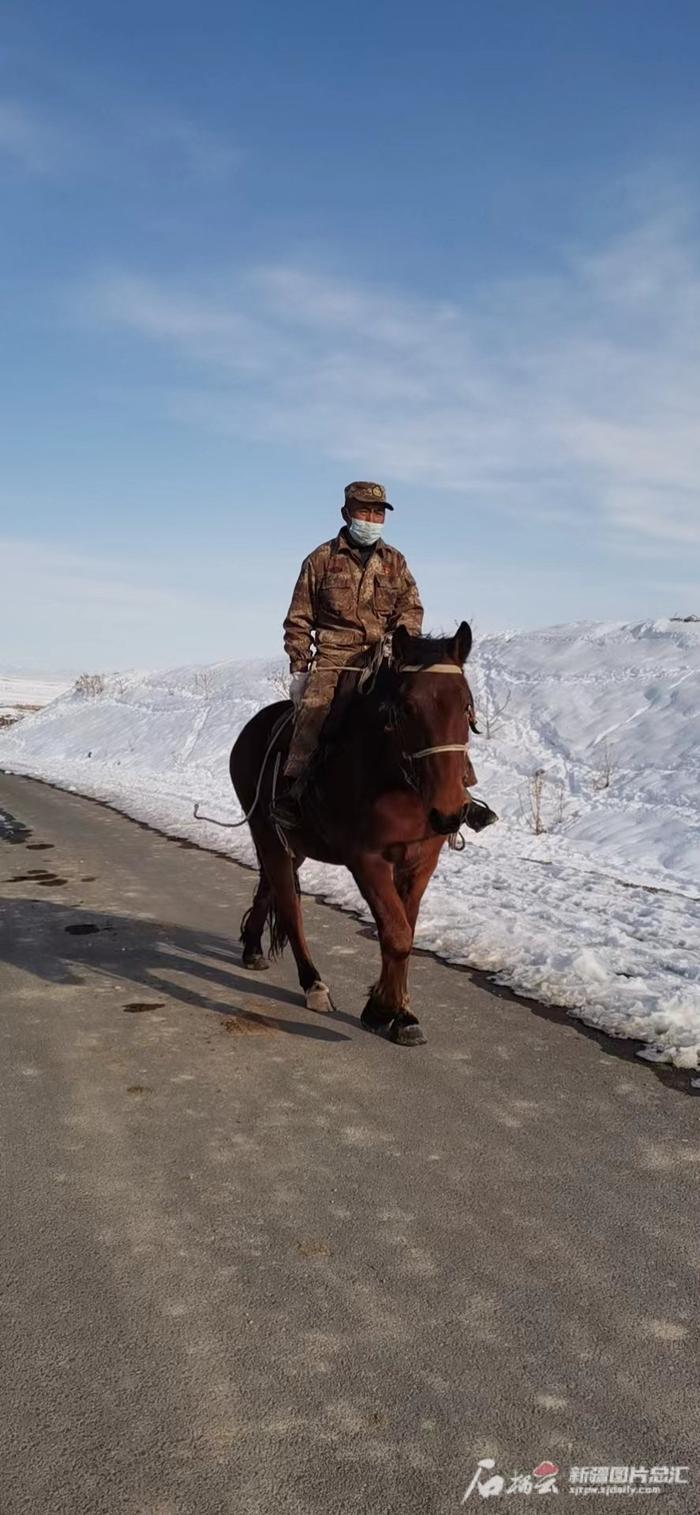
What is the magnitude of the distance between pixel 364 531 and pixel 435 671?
1.52 metres

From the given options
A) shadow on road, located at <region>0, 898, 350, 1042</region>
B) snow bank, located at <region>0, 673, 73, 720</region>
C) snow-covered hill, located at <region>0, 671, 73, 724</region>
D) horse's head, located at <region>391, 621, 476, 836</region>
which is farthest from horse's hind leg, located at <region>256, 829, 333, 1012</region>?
snow bank, located at <region>0, 673, 73, 720</region>

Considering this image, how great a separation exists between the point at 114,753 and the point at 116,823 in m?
24.6

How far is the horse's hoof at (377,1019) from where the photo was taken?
4836 millimetres

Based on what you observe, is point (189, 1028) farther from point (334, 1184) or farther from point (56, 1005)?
point (334, 1184)

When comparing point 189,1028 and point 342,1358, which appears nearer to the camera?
point 342,1358

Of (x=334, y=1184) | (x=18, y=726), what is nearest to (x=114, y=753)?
(x=18, y=726)

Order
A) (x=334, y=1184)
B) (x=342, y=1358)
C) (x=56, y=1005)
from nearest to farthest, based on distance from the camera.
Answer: (x=342, y=1358) < (x=334, y=1184) < (x=56, y=1005)

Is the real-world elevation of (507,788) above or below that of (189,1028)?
above

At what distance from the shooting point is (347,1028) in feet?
16.6

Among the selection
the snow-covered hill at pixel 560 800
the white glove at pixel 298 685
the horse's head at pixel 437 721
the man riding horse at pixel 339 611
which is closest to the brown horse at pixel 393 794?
the horse's head at pixel 437 721

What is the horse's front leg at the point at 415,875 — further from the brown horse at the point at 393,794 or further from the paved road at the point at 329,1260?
the paved road at the point at 329,1260

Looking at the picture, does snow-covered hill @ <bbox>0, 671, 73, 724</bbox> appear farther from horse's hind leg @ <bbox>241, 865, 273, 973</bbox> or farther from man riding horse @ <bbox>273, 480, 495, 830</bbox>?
man riding horse @ <bbox>273, 480, 495, 830</bbox>

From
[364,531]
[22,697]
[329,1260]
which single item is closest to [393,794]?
[364,531]

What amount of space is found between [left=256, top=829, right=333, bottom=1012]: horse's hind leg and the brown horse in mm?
11
